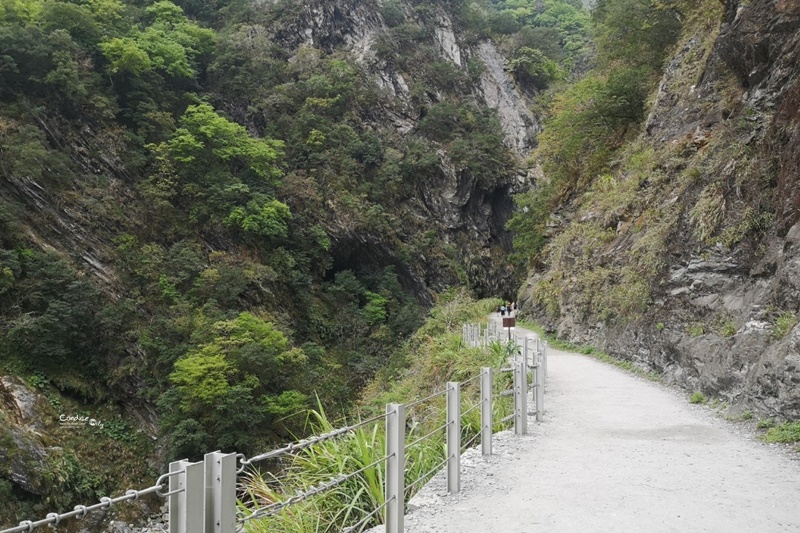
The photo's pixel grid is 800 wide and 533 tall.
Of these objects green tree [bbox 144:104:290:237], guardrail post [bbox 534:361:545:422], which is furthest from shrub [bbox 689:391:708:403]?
green tree [bbox 144:104:290:237]

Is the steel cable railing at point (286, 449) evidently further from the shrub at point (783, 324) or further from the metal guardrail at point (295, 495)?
the shrub at point (783, 324)

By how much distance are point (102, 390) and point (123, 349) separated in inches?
64.4

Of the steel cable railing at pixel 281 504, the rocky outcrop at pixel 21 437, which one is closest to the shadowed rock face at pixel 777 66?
the steel cable railing at pixel 281 504

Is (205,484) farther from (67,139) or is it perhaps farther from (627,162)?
(67,139)

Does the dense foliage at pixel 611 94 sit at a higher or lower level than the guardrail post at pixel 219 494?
higher

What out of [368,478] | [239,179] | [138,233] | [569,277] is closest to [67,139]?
[138,233]

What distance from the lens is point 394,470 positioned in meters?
3.69

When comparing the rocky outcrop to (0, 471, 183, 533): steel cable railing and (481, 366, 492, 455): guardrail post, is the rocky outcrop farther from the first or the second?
(0, 471, 183, 533): steel cable railing

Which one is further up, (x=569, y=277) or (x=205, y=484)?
(x=569, y=277)

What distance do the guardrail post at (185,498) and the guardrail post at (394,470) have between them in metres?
1.72

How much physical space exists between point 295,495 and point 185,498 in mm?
1822

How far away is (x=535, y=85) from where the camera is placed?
51406 millimetres

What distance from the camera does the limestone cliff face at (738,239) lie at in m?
7.44

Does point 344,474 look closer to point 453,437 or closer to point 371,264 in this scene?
point 453,437
